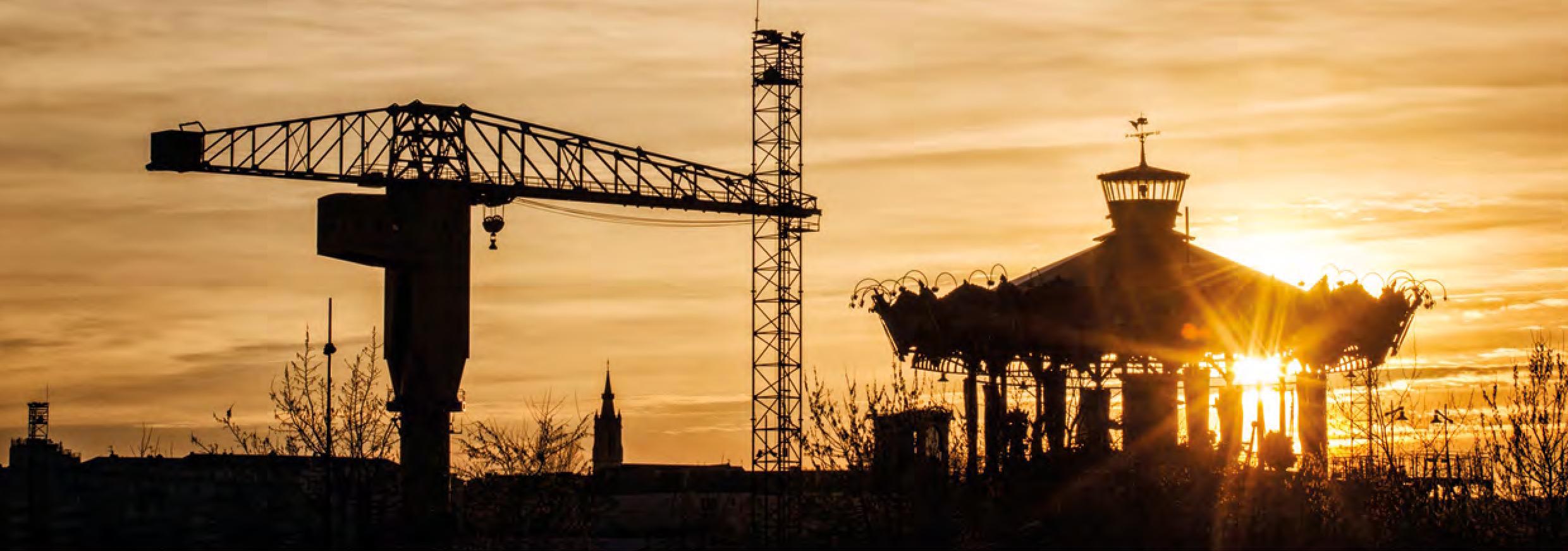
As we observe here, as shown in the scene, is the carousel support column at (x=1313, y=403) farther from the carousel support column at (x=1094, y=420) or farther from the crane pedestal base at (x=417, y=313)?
the crane pedestal base at (x=417, y=313)

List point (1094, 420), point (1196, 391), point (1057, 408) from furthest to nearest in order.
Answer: point (1196, 391)
point (1057, 408)
point (1094, 420)

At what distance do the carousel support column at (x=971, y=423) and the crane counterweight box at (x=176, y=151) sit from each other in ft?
166

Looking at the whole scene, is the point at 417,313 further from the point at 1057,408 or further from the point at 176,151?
the point at 1057,408

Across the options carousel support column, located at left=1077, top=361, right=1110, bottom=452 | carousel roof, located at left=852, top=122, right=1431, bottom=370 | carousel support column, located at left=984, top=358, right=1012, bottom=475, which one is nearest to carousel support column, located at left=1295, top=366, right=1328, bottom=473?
carousel roof, located at left=852, top=122, right=1431, bottom=370

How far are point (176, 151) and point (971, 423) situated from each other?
58.6 metres

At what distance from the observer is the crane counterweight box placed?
302 ft

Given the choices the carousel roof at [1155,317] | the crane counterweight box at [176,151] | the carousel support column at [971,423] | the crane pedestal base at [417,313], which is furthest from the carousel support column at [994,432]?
the crane counterweight box at [176,151]

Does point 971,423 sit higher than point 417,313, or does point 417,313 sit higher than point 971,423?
point 417,313

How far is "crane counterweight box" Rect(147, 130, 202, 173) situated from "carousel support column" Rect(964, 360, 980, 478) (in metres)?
50.7

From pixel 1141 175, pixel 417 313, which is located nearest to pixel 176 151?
pixel 417 313

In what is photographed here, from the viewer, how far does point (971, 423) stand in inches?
1754

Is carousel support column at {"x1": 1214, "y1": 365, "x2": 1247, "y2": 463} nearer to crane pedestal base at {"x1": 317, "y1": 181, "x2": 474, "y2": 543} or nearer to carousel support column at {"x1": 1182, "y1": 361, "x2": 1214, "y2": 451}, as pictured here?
carousel support column at {"x1": 1182, "y1": 361, "x2": 1214, "y2": 451}

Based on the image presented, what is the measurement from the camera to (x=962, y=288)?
54656 mm

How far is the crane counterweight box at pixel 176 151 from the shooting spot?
92.2 metres
